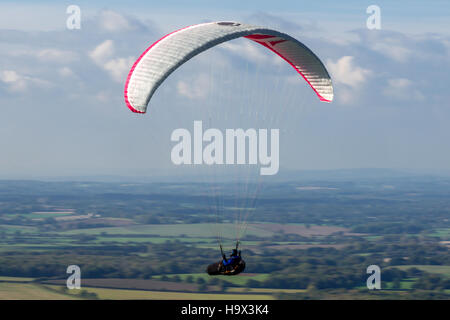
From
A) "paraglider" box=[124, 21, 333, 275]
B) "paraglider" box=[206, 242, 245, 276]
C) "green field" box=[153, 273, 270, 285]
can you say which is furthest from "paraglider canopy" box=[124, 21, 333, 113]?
"green field" box=[153, 273, 270, 285]

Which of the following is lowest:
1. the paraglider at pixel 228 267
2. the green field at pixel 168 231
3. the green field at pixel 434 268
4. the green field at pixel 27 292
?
the paraglider at pixel 228 267

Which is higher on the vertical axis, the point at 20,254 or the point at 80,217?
the point at 80,217
